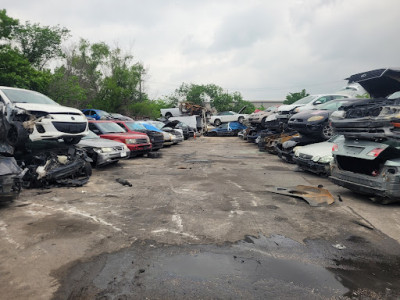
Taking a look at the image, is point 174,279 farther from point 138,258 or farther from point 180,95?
point 180,95

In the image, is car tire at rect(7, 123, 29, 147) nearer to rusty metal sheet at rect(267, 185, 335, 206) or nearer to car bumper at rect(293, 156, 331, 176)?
rusty metal sheet at rect(267, 185, 335, 206)

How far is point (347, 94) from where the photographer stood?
14227 mm

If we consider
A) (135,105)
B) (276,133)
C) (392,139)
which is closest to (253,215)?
(392,139)

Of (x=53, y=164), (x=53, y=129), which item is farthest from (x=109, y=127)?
(x=53, y=164)

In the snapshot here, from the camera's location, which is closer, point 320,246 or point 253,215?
point 320,246

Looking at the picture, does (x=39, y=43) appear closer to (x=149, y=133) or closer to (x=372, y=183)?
(x=149, y=133)

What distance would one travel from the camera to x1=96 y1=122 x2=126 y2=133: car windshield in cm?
1198

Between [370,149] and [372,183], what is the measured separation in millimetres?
641

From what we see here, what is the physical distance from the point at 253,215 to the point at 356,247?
1621mm

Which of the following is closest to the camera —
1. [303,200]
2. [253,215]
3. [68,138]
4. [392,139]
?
[253,215]

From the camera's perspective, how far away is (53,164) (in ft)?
23.6

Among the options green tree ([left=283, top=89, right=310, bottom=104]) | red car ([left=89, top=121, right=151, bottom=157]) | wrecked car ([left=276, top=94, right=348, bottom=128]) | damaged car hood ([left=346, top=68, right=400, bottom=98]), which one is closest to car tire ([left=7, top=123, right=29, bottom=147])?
red car ([left=89, top=121, right=151, bottom=157])

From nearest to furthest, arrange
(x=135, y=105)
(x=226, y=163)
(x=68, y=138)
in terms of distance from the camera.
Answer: (x=68, y=138), (x=226, y=163), (x=135, y=105)

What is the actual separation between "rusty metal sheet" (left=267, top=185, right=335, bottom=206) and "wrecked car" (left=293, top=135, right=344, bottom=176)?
1549mm
